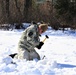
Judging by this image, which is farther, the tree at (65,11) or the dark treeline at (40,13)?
the tree at (65,11)

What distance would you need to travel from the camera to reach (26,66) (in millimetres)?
6504

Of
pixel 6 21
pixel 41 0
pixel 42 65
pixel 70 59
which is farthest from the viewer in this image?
pixel 41 0

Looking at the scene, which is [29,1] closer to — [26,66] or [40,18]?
[40,18]

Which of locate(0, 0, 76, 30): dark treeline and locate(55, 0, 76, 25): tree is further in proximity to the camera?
locate(55, 0, 76, 25): tree

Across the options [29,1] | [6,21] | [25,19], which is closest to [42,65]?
[6,21]

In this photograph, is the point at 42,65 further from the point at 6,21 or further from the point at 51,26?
the point at 6,21

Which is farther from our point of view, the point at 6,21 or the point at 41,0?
the point at 41,0

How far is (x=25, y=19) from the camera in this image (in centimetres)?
2503

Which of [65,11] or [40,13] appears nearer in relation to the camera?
[65,11]

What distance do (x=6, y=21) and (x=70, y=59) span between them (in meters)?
15.0

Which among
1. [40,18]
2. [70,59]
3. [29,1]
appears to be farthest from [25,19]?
[70,59]

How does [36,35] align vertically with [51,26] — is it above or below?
above

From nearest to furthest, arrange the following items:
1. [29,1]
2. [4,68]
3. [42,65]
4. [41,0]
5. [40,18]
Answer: [4,68], [42,65], [40,18], [29,1], [41,0]

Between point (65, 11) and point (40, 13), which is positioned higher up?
point (65, 11)
